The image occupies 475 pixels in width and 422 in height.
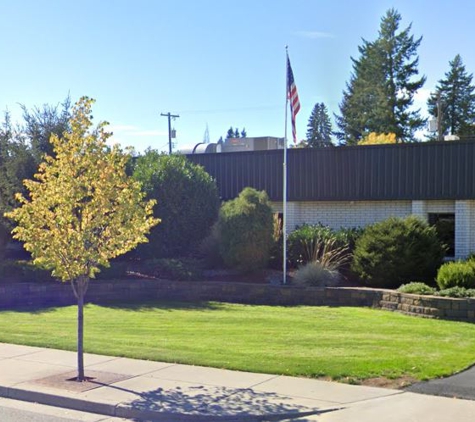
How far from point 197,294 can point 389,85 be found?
48.5 metres

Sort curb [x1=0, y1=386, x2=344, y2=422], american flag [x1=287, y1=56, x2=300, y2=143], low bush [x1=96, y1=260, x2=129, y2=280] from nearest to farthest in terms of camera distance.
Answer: curb [x1=0, y1=386, x2=344, y2=422] → american flag [x1=287, y1=56, x2=300, y2=143] → low bush [x1=96, y1=260, x2=129, y2=280]

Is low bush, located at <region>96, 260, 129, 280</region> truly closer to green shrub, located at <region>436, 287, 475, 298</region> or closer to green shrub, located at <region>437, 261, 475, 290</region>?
green shrub, located at <region>437, 261, 475, 290</region>

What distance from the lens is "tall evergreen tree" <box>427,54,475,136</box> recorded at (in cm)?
6706

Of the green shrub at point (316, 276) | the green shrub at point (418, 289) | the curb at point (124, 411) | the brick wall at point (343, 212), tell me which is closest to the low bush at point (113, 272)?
the green shrub at point (316, 276)

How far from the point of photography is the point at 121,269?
18312mm

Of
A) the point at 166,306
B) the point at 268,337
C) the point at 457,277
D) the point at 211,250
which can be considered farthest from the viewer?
the point at 211,250

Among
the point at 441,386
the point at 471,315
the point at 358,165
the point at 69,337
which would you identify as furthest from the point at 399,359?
the point at 358,165

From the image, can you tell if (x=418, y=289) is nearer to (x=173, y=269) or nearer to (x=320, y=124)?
(x=173, y=269)

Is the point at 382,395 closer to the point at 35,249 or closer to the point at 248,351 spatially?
the point at 248,351

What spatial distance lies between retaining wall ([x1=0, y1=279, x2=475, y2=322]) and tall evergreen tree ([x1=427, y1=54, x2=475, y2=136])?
54.7 meters

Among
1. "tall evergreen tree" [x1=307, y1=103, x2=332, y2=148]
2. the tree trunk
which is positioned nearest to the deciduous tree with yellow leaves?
the tree trunk

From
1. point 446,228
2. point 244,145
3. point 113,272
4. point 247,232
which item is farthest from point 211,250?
point 244,145

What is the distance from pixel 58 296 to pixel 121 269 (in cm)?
199

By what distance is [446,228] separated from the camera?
2038 cm
